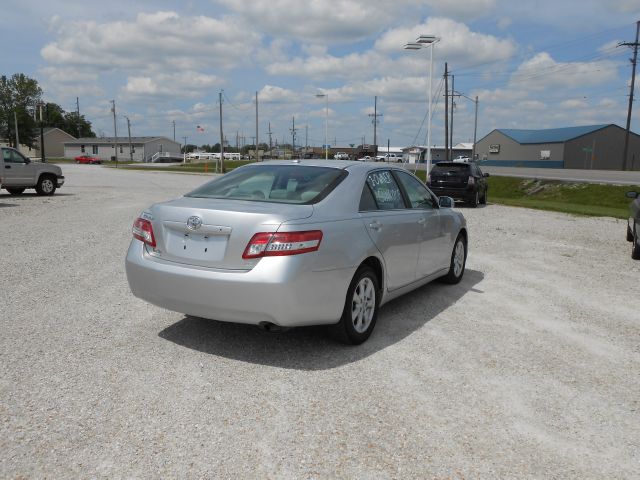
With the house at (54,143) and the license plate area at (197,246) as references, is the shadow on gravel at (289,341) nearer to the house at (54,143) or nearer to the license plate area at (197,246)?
the license plate area at (197,246)

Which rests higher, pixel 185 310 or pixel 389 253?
pixel 389 253

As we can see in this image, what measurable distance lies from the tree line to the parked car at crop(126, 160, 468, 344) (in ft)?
322

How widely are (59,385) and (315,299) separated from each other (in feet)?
6.23

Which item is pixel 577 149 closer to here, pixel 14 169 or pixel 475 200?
pixel 475 200

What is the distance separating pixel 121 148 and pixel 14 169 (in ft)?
305

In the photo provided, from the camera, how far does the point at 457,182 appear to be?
20.1 meters

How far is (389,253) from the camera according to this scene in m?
5.25

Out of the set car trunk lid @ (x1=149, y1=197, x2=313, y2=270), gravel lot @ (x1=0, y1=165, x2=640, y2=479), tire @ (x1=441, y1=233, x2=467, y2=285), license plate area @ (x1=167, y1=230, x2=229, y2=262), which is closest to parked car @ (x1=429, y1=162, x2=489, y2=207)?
tire @ (x1=441, y1=233, x2=467, y2=285)

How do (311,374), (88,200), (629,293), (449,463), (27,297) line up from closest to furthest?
(449,463)
(311,374)
(27,297)
(629,293)
(88,200)

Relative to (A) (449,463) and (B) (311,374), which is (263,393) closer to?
(B) (311,374)

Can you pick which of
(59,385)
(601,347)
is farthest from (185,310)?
(601,347)

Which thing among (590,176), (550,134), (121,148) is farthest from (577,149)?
(121,148)

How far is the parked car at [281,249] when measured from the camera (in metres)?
4.13

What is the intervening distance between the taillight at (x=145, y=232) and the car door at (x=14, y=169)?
17670 mm
